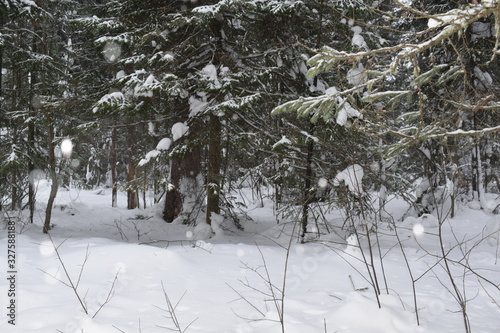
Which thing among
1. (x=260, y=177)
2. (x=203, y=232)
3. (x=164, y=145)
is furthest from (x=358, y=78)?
(x=203, y=232)

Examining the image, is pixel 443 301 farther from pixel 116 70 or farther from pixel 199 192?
pixel 116 70

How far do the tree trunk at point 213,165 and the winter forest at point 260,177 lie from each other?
4 cm

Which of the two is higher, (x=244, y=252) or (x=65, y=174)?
(x=65, y=174)

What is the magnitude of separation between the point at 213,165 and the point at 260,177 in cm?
204

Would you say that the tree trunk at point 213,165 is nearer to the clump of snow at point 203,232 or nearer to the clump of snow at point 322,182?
the clump of snow at point 203,232

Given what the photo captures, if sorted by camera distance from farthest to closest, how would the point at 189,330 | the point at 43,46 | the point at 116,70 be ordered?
the point at 116,70 < the point at 43,46 < the point at 189,330

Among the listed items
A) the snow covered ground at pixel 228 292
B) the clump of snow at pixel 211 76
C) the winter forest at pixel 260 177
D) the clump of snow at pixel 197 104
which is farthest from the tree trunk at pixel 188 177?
the clump of snow at pixel 211 76

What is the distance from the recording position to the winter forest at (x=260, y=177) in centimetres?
313

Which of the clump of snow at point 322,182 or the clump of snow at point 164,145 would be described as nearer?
the clump of snow at point 322,182

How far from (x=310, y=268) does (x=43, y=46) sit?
25.6 ft

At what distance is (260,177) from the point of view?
9.05 metres

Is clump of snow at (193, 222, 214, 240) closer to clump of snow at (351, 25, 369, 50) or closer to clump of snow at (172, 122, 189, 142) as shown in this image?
clump of snow at (172, 122, 189, 142)

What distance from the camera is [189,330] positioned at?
9.30ft

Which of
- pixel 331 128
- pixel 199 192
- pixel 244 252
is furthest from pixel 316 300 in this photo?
pixel 199 192
